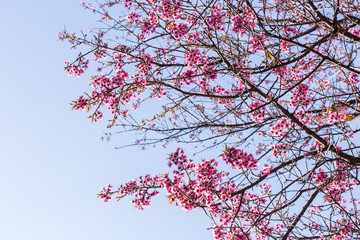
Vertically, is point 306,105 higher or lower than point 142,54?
lower

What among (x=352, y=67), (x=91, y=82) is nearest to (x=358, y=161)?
(x=352, y=67)

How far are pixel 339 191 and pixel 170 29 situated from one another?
390cm

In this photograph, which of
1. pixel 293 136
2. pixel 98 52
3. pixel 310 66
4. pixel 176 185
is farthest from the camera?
pixel 310 66

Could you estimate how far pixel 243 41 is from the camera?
5930 millimetres

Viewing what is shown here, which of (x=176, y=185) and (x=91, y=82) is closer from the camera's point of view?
(x=176, y=185)

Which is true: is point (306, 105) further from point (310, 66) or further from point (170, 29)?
point (170, 29)

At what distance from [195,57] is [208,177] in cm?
199

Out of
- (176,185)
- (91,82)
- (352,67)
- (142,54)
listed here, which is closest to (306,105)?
(352,67)

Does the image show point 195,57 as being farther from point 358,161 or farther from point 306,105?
point 358,161

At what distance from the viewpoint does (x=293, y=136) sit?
5320 mm

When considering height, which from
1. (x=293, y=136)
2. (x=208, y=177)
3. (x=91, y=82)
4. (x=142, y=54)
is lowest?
(x=208, y=177)

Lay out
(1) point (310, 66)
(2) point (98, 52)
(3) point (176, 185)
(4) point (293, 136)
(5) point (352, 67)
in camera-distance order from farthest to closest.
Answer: (1) point (310, 66)
(2) point (98, 52)
(4) point (293, 136)
(3) point (176, 185)
(5) point (352, 67)

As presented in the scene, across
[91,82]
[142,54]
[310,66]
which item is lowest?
[91,82]

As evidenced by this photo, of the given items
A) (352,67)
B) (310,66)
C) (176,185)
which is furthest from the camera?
(310,66)
